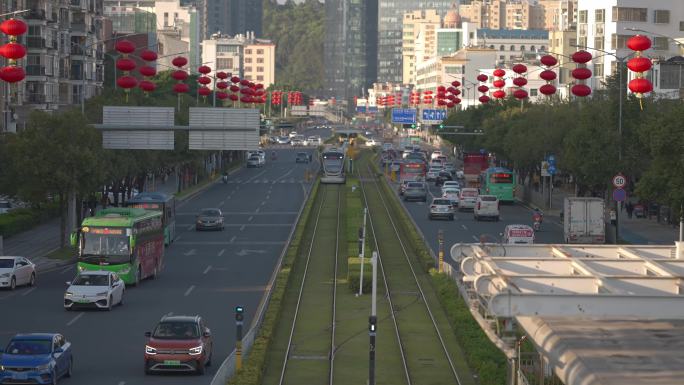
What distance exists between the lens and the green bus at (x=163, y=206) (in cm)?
6228

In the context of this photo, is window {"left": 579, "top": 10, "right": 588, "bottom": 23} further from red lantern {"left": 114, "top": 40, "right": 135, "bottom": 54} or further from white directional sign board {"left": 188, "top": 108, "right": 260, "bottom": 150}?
red lantern {"left": 114, "top": 40, "right": 135, "bottom": 54}

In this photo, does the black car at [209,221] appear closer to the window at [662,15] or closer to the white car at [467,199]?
the white car at [467,199]

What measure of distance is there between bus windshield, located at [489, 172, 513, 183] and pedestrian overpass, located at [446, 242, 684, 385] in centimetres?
7461

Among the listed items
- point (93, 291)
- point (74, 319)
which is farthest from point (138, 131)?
point (74, 319)

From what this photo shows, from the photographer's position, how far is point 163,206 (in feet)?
205

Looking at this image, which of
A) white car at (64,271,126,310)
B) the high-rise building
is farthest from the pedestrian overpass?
the high-rise building

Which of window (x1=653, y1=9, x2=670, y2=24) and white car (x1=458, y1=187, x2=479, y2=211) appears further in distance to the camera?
window (x1=653, y1=9, x2=670, y2=24)

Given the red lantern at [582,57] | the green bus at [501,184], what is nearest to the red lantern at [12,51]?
the red lantern at [582,57]

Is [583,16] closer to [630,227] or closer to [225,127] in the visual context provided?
[630,227]

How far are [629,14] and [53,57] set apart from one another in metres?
52.2

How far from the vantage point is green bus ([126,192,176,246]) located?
62.3m

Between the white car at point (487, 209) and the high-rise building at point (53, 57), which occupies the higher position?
the high-rise building at point (53, 57)

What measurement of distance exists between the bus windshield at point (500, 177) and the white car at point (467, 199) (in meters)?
6.49

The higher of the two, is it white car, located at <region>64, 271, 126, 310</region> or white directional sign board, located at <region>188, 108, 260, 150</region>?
white directional sign board, located at <region>188, 108, 260, 150</region>
